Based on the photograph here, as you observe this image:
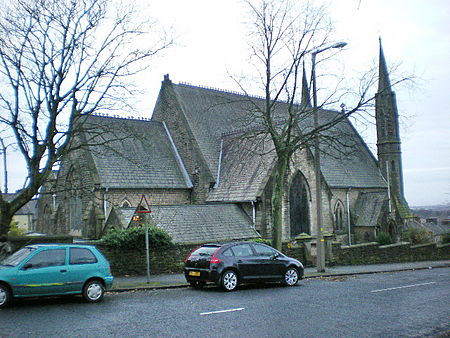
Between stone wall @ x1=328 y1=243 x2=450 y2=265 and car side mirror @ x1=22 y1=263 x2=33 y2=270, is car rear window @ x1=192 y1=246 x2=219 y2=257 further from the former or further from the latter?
stone wall @ x1=328 y1=243 x2=450 y2=265

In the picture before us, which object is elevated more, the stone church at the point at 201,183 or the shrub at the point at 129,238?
the stone church at the point at 201,183

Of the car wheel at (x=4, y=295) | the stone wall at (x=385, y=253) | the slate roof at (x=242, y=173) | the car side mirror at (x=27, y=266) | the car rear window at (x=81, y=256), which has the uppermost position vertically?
the slate roof at (x=242, y=173)

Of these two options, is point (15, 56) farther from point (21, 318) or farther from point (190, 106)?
point (190, 106)

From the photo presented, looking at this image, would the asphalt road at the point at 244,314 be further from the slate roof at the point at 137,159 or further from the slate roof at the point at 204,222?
the slate roof at the point at 137,159

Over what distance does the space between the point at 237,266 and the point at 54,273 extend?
202 inches

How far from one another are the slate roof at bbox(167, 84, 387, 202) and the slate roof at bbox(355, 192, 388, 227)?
1248 millimetres

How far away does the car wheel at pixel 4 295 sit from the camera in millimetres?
10109

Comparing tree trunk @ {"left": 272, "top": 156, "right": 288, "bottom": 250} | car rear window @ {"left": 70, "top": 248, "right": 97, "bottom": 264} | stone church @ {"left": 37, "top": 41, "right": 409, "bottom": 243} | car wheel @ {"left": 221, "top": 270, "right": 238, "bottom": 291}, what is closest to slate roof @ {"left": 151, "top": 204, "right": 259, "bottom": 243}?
stone church @ {"left": 37, "top": 41, "right": 409, "bottom": 243}

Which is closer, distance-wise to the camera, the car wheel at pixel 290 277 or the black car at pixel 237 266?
the black car at pixel 237 266

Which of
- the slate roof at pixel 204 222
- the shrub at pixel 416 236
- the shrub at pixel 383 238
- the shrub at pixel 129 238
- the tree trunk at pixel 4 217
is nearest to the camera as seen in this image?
the tree trunk at pixel 4 217

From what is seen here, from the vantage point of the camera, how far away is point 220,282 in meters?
12.9

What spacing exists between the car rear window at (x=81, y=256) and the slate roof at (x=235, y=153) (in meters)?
Result: 10.7

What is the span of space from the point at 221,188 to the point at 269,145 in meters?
3.92

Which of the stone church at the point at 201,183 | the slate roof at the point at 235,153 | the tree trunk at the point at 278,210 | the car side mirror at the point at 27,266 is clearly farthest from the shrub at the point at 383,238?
the car side mirror at the point at 27,266
